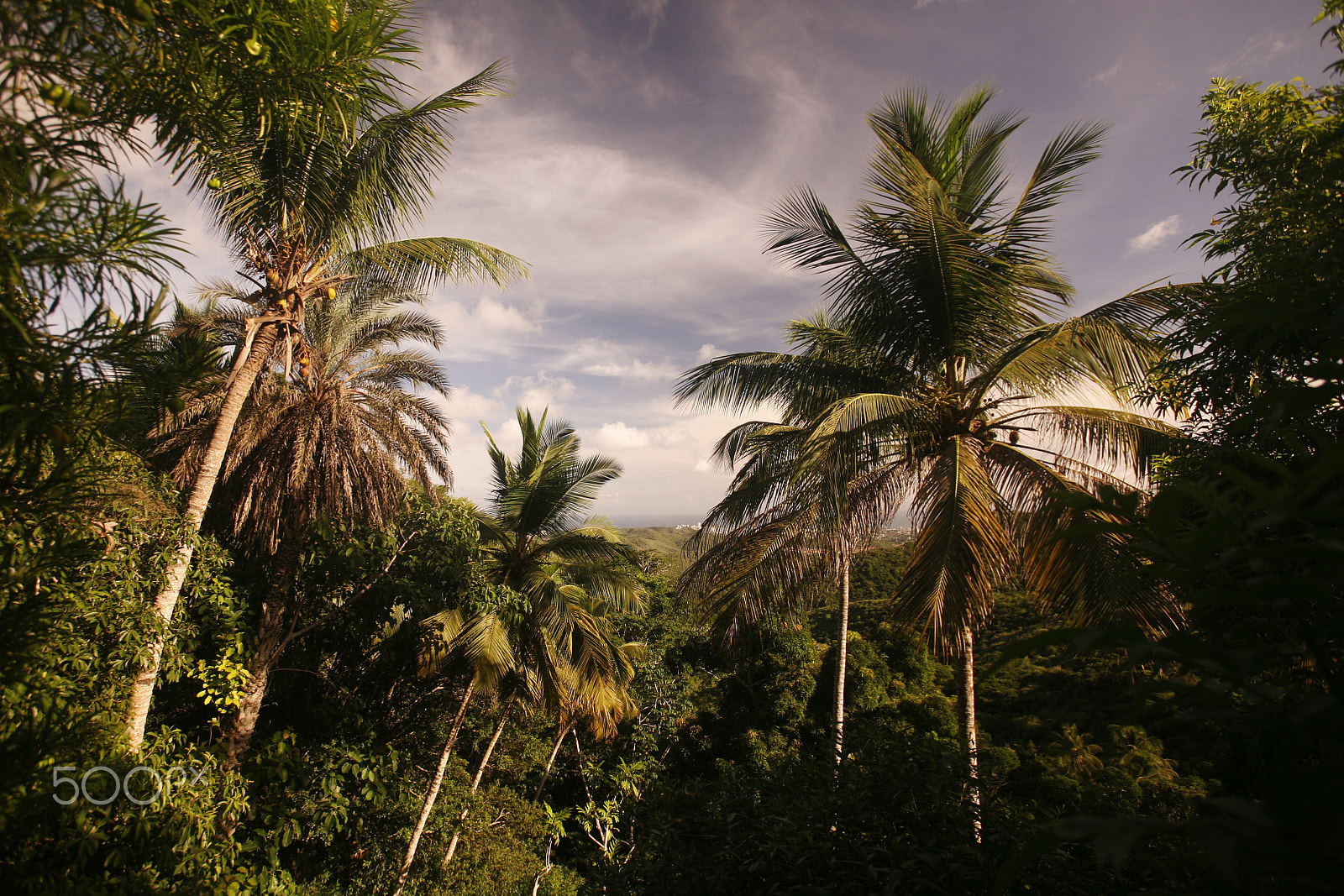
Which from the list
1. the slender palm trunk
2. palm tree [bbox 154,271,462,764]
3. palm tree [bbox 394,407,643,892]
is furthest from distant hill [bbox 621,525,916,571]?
the slender palm trunk

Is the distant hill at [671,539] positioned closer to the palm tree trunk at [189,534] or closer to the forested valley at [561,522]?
the forested valley at [561,522]

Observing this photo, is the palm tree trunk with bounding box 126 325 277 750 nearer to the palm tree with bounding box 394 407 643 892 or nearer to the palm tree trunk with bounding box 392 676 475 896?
the palm tree with bounding box 394 407 643 892

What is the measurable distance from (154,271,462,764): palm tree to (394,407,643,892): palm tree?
1.65 meters

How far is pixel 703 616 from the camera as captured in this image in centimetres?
517

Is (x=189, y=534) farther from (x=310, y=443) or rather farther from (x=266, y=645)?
(x=266, y=645)

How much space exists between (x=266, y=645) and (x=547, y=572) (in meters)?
3.48

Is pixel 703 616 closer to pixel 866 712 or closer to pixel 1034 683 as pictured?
pixel 866 712

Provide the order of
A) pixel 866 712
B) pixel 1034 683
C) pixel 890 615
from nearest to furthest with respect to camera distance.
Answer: pixel 890 615 → pixel 866 712 → pixel 1034 683

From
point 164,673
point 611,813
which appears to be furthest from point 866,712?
point 164,673

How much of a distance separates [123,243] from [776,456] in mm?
4898

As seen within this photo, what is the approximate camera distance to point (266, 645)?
6113 millimetres

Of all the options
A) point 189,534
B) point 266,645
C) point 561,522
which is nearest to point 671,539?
point 561,522

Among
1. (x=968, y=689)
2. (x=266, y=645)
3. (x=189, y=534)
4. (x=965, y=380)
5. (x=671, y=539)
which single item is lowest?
(x=266, y=645)

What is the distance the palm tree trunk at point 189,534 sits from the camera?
12.4 ft
